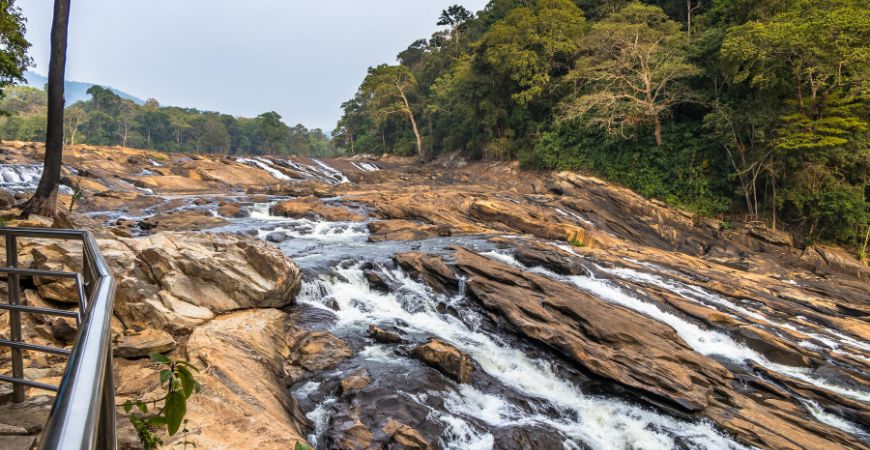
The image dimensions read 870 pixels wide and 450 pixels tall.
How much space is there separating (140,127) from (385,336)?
265ft

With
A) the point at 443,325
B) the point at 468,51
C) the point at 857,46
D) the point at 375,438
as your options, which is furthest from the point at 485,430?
the point at 468,51

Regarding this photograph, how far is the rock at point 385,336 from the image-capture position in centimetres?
791

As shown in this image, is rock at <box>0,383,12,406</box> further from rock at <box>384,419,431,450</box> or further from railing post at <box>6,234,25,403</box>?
rock at <box>384,419,431,450</box>

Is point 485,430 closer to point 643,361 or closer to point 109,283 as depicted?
point 643,361

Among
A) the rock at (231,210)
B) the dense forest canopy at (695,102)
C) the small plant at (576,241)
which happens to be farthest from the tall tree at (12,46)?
the small plant at (576,241)

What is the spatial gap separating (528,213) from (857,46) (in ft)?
43.9

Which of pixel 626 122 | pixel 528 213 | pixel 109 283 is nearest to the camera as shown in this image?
pixel 109 283

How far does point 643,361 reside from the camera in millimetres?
7809

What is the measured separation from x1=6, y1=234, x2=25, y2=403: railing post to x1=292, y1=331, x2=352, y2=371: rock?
13.2ft

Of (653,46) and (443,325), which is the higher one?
(653,46)

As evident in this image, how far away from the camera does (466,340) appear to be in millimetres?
8406

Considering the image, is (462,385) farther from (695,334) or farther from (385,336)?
(695,334)

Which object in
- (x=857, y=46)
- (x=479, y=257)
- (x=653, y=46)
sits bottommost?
(x=479, y=257)

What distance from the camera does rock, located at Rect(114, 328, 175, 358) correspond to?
5.40 meters
